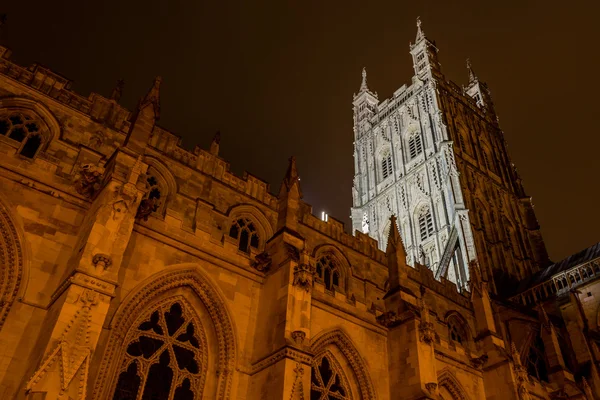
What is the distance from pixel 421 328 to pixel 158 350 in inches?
309

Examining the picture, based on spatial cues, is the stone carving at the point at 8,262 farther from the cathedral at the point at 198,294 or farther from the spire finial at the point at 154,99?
the spire finial at the point at 154,99

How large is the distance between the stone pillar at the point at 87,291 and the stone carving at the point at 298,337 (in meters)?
4.18

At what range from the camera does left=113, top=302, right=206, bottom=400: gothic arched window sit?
995 centimetres

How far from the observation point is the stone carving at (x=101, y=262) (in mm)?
9266

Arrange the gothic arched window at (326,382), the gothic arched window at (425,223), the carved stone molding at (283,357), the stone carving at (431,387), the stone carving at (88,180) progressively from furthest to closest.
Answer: the gothic arched window at (425,223) < the stone carving at (431,387) < the gothic arched window at (326,382) < the stone carving at (88,180) < the carved stone molding at (283,357)

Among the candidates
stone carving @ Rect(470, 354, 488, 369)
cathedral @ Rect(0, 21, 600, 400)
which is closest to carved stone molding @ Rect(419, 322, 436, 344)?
cathedral @ Rect(0, 21, 600, 400)

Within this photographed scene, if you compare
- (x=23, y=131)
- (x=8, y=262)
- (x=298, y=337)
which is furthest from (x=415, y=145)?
(x=8, y=262)

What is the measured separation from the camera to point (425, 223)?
37.8m

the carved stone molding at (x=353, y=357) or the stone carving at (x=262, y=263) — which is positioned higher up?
the stone carving at (x=262, y=263)

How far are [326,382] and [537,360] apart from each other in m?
17.8

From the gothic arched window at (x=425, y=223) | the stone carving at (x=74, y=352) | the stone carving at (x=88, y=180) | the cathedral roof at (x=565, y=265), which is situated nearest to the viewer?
the stone carving at (x=74, y=352)

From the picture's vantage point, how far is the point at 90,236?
31.4 feet

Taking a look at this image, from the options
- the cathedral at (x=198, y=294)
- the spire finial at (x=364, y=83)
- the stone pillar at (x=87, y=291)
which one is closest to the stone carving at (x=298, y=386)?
the cathedral at (x=198, y=294)

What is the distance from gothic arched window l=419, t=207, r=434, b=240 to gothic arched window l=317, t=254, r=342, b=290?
55.5 ft
